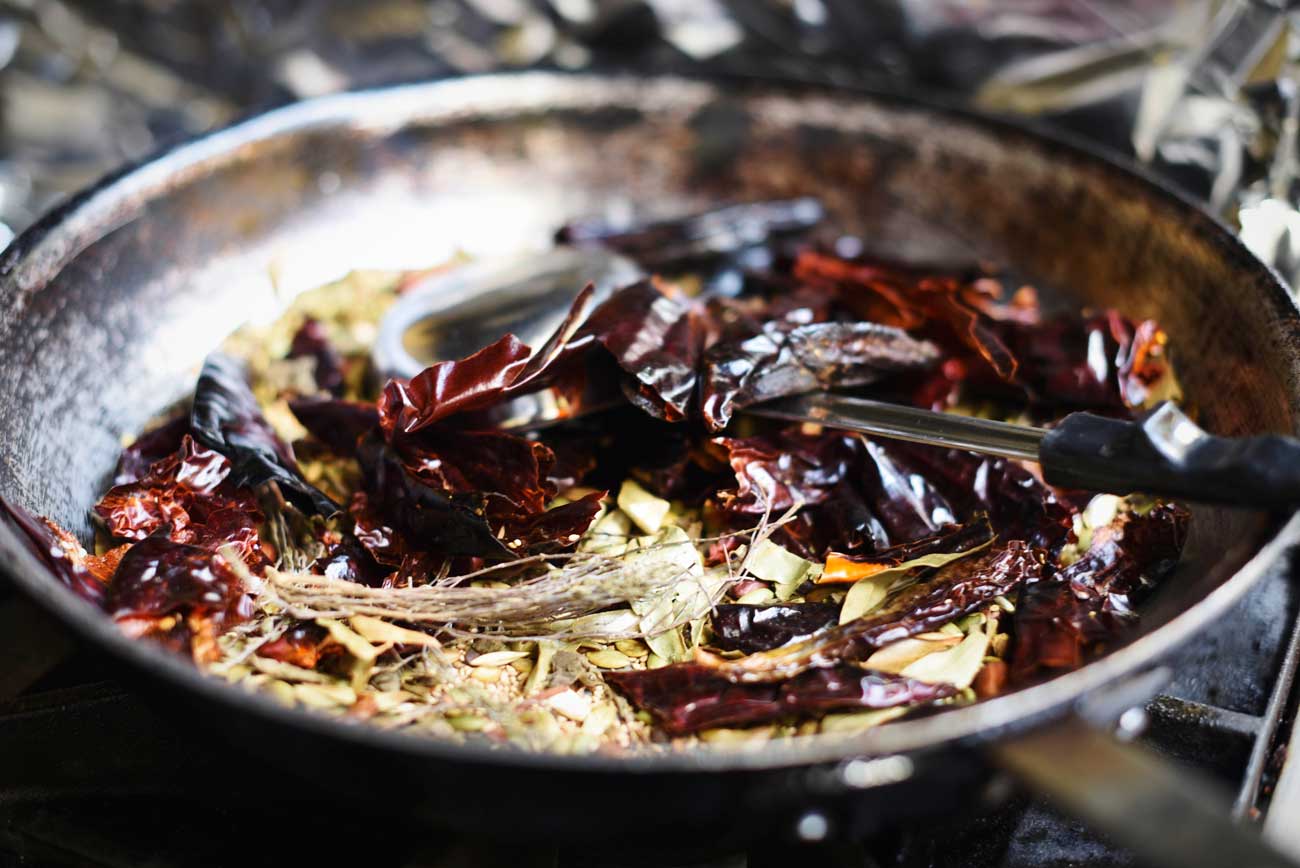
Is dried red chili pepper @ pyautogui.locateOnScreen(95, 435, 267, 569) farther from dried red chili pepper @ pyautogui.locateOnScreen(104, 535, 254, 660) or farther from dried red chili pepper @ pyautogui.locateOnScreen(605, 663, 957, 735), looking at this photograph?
dried red chili pepper @ pyautogui.locateOnScreen(605, 663, 957, 735)

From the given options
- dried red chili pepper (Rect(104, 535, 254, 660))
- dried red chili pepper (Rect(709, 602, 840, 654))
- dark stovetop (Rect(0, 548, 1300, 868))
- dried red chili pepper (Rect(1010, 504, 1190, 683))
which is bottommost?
dark stovetop (Rect(0, 548, 1300, 868))

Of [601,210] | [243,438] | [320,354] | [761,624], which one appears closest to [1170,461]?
[761,624]

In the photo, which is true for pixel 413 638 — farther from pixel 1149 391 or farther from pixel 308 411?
pixel 1149 391

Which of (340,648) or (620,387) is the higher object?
(620,387)

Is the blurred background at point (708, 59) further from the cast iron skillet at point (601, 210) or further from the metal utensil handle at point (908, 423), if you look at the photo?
the metal utensil handle at point (908, 423)

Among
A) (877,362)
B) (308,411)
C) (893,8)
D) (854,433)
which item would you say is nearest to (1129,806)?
(854,433)

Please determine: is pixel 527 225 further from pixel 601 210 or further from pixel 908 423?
pixel 908 423

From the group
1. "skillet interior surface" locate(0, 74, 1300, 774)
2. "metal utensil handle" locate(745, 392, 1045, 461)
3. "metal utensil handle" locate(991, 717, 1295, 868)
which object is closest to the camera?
"metal utensil handle" locate(991, 717, 1295, 868)

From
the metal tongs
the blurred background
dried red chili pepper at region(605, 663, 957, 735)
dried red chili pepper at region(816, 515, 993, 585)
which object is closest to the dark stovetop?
dried red chili pepper at region(605, 663, 957, 735)
